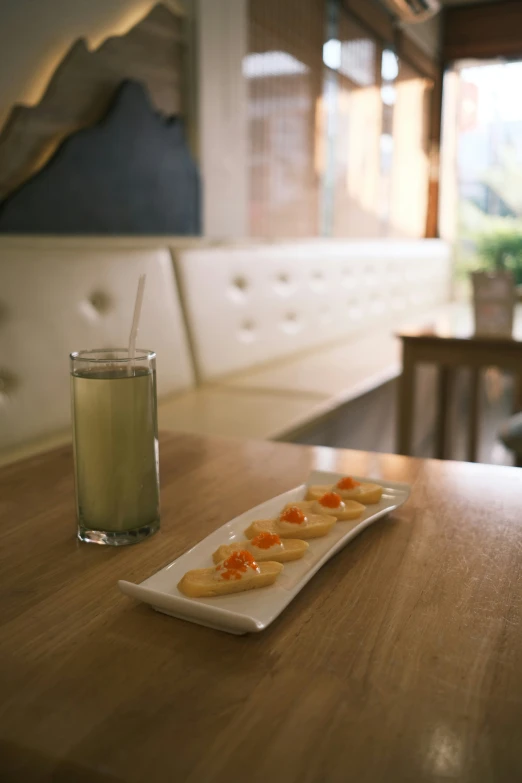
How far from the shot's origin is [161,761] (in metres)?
0.41

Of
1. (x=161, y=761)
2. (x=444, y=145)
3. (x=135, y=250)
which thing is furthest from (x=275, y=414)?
A: (x=444, y=145)

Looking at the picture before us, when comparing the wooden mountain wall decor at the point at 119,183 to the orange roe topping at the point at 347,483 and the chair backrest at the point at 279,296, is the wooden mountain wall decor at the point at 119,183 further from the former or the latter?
the orange roe topping at the point at 347,483

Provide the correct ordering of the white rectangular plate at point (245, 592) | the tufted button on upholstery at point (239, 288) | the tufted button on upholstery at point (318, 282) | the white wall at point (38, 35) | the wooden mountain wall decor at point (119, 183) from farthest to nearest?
1. the tufted button on upholstery at point (318, 282)
2. the tufted button on upholstery at point (239, 288)
3. the wooden mountain wall decor at point (119, 183)
4. the white wall at point (38, 35)
5. the white rectangular plate at point (245, 592)

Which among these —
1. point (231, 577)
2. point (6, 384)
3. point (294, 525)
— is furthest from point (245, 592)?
point (6, 384)

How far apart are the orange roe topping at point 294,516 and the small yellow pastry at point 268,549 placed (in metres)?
0.04

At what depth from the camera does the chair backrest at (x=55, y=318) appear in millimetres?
1603

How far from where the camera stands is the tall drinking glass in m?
0.72

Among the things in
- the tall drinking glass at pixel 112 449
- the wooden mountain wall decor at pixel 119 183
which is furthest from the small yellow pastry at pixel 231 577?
the wooden mountain wall decor at pixel 119 183

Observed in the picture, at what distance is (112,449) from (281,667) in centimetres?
31

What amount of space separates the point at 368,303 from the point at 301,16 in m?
1.45

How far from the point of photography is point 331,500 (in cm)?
78

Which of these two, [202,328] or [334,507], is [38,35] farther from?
[334,507]

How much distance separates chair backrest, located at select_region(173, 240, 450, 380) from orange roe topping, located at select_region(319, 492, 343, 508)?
1.56 metres

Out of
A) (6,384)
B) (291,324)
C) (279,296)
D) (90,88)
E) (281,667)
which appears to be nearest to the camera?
(281,667)
